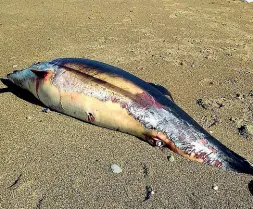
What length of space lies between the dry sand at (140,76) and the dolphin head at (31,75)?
0.62 ft

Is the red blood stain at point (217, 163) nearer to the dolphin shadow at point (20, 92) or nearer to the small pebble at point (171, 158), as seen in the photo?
the small pebble at point (171, 158)

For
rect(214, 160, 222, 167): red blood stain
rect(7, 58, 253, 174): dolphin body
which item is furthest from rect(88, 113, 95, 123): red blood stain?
rect(214, 160, 222, 167): red blood stain

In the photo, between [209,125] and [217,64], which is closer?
[209,125]

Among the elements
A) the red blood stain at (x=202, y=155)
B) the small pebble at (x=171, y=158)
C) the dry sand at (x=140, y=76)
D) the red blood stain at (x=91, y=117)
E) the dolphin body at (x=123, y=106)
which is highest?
the dolphin body at (x=123, y=106)

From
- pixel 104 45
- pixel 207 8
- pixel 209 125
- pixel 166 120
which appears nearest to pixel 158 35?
pixel 104 45

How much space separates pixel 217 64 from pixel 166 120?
2.45 meters

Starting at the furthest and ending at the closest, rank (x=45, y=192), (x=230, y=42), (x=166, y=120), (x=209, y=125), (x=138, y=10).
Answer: (x=138, y=10)
(x=230, y=42)
(x=209, y=125)
(x=166, y=120)
(x=45, y=192)

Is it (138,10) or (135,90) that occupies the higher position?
(135,90)

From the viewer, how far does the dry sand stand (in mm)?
3457

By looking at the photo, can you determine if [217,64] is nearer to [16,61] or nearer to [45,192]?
[16,61]

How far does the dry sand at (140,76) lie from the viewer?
3.46 m

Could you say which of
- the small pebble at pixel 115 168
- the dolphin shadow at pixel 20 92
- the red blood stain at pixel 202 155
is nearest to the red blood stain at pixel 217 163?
the red blood stain at pixel 202 155

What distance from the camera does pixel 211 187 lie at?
3539mm

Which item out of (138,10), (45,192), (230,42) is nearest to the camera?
(45,192)
